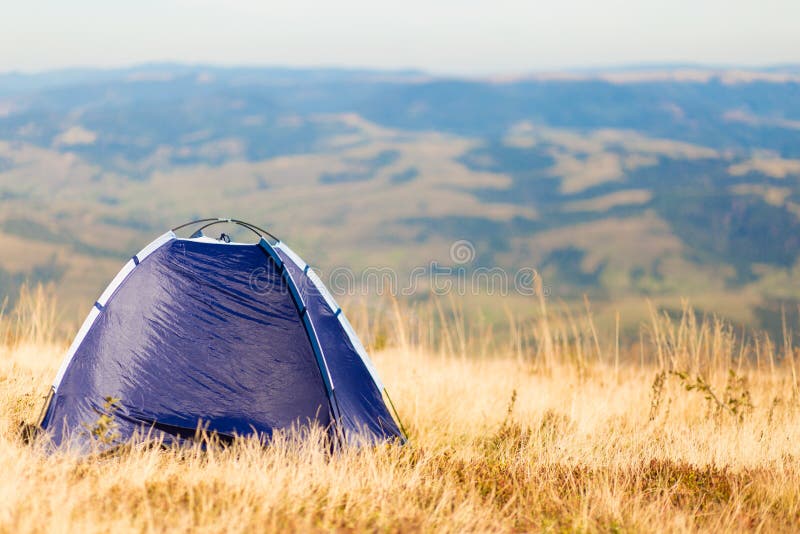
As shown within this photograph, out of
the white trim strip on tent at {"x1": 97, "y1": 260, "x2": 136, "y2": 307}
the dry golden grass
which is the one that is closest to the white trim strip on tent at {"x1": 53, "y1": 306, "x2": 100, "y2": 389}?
the white trim strip on tent at {"x1": 97, "y1": 260, "x2": 136, "y2": 307}

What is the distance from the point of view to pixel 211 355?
605cm

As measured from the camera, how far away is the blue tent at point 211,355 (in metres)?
5.93

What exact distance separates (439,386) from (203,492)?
14.6ft

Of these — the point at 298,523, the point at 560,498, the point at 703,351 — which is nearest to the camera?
the point at 298,523

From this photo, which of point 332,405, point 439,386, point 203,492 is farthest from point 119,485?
point 439,386

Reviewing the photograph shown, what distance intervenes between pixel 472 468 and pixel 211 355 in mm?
2200

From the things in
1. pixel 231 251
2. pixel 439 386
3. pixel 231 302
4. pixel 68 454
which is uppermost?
pixel 231 251

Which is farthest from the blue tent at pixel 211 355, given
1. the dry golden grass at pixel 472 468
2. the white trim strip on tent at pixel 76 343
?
the dry golden grass at pixel 472 468

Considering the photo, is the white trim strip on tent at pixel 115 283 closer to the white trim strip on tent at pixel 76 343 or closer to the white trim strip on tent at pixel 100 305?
the white trim strip on tent at pixel 100 305

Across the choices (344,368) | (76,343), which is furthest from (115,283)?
(344,368)

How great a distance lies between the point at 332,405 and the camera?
5.99 m

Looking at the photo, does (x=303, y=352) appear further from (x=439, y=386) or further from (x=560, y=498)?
(x=439, y=386)

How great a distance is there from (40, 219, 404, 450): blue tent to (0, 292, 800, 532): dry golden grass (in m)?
0.32

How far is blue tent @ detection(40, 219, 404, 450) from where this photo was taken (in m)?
5.93
